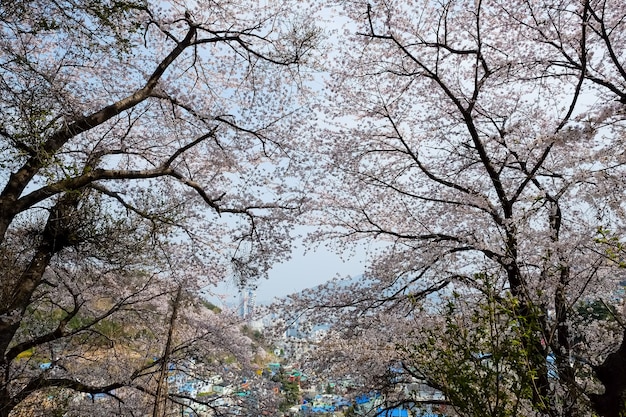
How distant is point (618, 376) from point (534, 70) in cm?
421

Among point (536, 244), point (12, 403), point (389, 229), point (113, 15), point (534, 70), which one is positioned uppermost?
point (534, 70)

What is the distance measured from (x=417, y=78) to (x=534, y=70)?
65.0 inches

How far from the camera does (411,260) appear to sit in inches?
232

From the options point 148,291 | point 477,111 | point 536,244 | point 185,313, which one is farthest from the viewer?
point 185,313

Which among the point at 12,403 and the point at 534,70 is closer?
the point at 12,403

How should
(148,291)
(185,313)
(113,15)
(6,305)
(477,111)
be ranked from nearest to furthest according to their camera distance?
(113,15) < (6,305) < (477,111) < (148,291) < (185,313)

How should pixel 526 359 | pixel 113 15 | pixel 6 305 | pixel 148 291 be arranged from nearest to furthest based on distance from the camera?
A: pixel 526 359
pixel 113 15
pixel 6 305
pixel 148 291

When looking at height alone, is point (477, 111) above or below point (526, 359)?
above

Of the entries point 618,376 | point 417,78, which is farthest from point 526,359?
point 417,78

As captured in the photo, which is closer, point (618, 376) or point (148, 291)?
point (618, 376)

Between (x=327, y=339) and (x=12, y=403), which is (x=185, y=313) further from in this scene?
(x=12, y=403)

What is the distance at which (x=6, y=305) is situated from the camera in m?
4.36

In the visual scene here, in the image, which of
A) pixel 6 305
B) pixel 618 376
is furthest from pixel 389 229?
pixel 6 305

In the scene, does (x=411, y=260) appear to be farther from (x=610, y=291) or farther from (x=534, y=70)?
(x=534, y=70)
